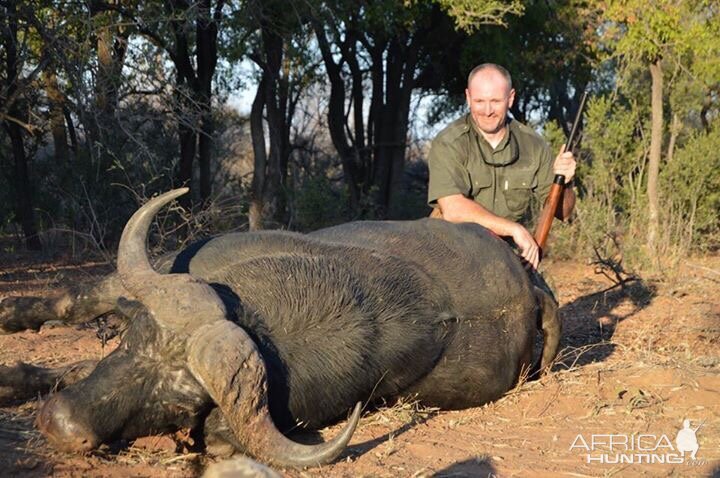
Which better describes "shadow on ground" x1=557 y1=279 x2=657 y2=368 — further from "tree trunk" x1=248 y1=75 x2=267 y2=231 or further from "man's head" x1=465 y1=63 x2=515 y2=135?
"tree trunk" x1=248 y1=75 x2=267 y2=231

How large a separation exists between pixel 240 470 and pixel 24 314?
2189mm

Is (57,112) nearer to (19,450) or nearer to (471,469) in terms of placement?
(19,450)

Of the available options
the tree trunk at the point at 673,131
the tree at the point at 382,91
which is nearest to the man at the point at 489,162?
the tree trunk at the point at 673,131

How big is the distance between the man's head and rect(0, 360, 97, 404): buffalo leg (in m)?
2.76

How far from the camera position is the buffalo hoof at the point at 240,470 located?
2.89 metres

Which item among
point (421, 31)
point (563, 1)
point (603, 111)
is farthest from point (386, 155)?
point (603, 111)

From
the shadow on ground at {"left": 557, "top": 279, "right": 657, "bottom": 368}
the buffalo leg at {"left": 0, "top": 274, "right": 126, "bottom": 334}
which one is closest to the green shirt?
the shadow on ground at {"left": 557, "top": 279, "right": 657, "bottom": 368}

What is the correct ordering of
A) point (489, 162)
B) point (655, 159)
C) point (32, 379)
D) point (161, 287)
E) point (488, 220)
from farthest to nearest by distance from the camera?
1. point (655, 159)
2. point (489, 162)
3. point (488, 220)
4. point (32, 379)
5. point (161, 287)

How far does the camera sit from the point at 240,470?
2906 millimetres

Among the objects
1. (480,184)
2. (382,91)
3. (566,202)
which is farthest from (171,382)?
(382,91)

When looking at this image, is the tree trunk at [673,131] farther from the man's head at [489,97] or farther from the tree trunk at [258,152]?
the man's head at [489,97]

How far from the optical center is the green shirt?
18.6 feet

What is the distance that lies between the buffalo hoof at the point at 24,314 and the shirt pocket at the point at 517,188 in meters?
2.91

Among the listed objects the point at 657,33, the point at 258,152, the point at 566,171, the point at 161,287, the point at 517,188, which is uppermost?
the point at 657,33
